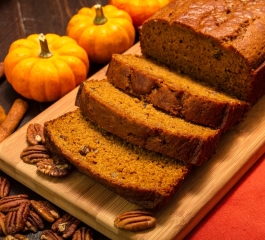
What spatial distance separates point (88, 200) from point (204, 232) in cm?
64

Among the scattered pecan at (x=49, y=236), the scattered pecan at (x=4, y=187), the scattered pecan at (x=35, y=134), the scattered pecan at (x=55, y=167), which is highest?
the scattered pecan at (x=35, y=134)

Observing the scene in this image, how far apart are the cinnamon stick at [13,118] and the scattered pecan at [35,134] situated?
23cm

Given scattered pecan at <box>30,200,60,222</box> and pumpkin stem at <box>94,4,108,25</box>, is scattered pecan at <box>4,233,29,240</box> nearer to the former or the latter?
scattered pecan at <box>30,200,60,222</box>

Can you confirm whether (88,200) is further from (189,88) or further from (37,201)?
(189,88)

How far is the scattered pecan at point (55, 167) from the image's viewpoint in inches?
115

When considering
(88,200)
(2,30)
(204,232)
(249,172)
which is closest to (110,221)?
(88,200)

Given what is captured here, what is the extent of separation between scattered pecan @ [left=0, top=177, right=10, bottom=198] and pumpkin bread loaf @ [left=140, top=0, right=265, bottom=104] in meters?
1.29

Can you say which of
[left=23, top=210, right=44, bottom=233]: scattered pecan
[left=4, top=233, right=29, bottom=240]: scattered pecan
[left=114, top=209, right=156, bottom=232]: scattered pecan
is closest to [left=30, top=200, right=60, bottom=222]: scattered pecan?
[left=23, top=210, right=44, bottom=233]: scattered pecan

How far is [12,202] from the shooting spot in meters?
2.95

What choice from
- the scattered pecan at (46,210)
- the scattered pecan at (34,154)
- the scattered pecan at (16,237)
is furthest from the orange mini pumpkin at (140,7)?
the scattered pecan at (16,237)

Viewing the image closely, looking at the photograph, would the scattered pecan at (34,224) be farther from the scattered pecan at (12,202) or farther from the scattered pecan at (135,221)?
the scattered pecan at (135,221)

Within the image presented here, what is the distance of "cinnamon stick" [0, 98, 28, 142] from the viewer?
3.41 m

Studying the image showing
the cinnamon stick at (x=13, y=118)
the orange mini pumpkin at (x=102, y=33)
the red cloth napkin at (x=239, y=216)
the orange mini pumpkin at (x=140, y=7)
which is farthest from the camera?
the orange mini pumpkin at (x=140, y=7)

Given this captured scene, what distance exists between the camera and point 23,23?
14.7ft
